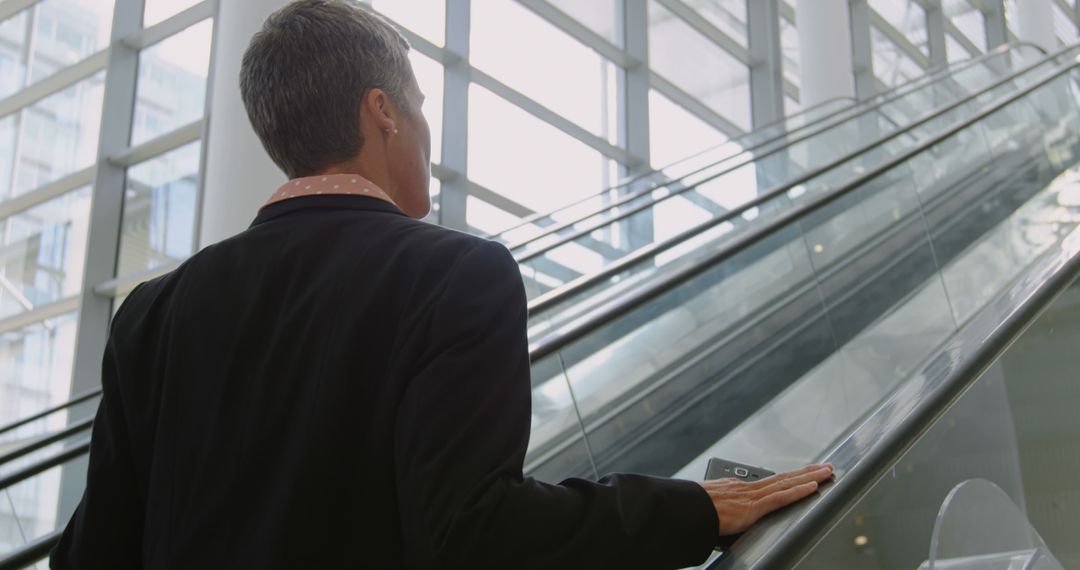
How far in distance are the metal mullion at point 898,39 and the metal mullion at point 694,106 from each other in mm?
5396

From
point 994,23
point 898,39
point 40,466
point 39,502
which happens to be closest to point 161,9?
point 39,502

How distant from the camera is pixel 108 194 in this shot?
1005 cm

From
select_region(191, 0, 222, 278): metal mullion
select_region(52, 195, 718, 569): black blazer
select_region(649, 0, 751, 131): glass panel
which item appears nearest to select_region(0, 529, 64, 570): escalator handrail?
select_region(52, 195, 718, 569): black blazer

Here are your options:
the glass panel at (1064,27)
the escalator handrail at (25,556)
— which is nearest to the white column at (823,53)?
the escalator handrail at (25,556)

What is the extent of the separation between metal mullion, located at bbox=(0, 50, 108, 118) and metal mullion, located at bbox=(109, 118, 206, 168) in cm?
84

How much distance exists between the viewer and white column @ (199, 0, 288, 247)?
6625 millimetres

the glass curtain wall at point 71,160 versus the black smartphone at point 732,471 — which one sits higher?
the glass curtain wall at point 71,160

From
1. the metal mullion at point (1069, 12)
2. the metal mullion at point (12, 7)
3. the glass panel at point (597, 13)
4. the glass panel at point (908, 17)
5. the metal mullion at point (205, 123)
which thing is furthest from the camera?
the metal mullion at point (1069, 12)

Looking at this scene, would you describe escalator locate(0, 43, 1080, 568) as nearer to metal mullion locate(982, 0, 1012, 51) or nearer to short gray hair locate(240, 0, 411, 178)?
short gray hair locate(240, 0, 411, 178)

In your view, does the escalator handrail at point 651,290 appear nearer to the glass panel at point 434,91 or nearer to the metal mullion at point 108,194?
the glass panel at point 434,91

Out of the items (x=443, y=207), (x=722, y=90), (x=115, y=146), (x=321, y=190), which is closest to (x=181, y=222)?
(x=115, y=146)

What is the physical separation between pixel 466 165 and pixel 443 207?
0.44 m

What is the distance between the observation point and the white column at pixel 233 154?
21.7 feet

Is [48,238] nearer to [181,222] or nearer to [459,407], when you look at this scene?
[181,222]
